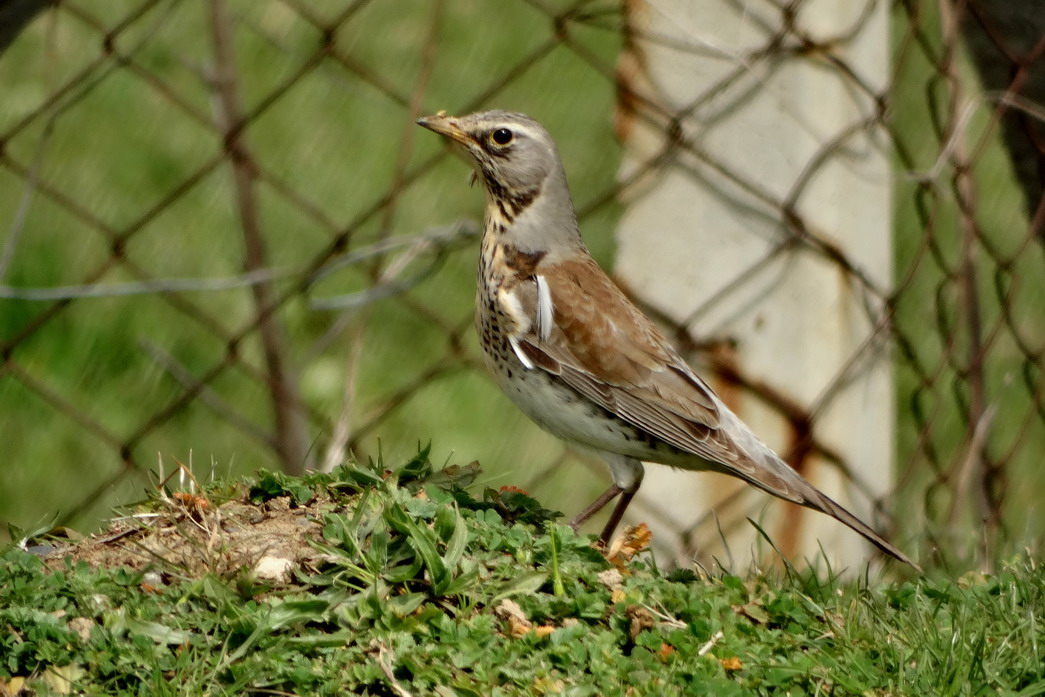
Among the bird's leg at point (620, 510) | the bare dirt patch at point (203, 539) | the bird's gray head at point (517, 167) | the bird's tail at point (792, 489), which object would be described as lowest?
the bare dirt patch at point (203, 539)

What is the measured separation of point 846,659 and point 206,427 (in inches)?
116

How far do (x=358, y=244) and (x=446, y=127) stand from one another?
1.61 m

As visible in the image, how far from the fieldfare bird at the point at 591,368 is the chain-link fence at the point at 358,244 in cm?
15

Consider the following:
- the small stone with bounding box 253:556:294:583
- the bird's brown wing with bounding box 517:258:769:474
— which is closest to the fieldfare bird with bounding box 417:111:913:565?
the bird's brown wing with bounding box 517:258:769:474

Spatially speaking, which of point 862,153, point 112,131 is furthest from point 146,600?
point 112,131

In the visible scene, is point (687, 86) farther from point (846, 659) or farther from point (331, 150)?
point (331, 150)

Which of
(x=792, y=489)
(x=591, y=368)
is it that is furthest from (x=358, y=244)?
(x=792, y=489)

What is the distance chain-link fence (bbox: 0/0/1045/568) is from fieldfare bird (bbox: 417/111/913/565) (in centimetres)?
15

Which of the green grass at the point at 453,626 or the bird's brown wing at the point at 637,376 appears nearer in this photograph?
the green grass at the point at 453,626

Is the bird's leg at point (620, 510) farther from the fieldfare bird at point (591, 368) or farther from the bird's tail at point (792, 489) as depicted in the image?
the bird's tail at point (792, 489)

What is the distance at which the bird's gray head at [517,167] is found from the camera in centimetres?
489

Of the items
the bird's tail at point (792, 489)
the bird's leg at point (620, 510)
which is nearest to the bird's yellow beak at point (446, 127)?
the bird's leg at point (620, 510)

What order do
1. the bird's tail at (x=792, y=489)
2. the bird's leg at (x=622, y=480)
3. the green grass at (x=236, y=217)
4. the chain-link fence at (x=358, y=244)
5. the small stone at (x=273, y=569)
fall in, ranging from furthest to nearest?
the green grass at (x=236, y=217)
the chain-link fence at (x=358, y=244)
the bird's leg at (x=622, y=480)
the bird's tail at (x=792, y=489)
the small stone at (x=273, y=569)

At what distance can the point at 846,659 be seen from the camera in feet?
11.4
